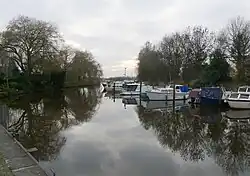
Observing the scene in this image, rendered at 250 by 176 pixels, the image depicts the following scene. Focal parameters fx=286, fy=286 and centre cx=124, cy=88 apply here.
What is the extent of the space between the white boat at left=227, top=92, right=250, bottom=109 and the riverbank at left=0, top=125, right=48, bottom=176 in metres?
18.9

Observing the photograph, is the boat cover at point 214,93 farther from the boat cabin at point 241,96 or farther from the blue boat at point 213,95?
the boat cabin at point 241,96

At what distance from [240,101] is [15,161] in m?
20.2

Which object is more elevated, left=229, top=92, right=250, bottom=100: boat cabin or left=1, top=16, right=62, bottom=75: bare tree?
left=1, top=16, right=62, bottom=75: bare tree

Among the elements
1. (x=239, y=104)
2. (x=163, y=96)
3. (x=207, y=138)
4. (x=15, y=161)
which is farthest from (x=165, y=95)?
(x=15, y=161)

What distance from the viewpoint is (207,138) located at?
43.6 ft

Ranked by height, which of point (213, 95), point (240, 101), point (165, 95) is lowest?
point (165, 95)

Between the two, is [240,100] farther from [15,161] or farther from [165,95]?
[15,161]

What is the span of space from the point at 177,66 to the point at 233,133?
33148mm

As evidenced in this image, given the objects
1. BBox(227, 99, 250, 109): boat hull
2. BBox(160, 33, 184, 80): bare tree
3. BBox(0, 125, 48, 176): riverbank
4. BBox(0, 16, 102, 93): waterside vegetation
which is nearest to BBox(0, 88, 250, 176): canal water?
BBox(0, 125, 48, 176): riverbank

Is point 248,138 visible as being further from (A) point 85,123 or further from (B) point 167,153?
(A) point 85,123

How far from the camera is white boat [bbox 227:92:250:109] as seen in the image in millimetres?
23781

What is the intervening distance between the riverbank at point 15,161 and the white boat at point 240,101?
1887cm

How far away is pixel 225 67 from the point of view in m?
38.4

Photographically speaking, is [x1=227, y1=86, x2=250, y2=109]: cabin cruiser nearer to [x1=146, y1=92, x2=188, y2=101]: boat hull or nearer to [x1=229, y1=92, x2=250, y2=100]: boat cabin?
[x1=229, y1=92, x2=250, y2=100]: boat cabin
